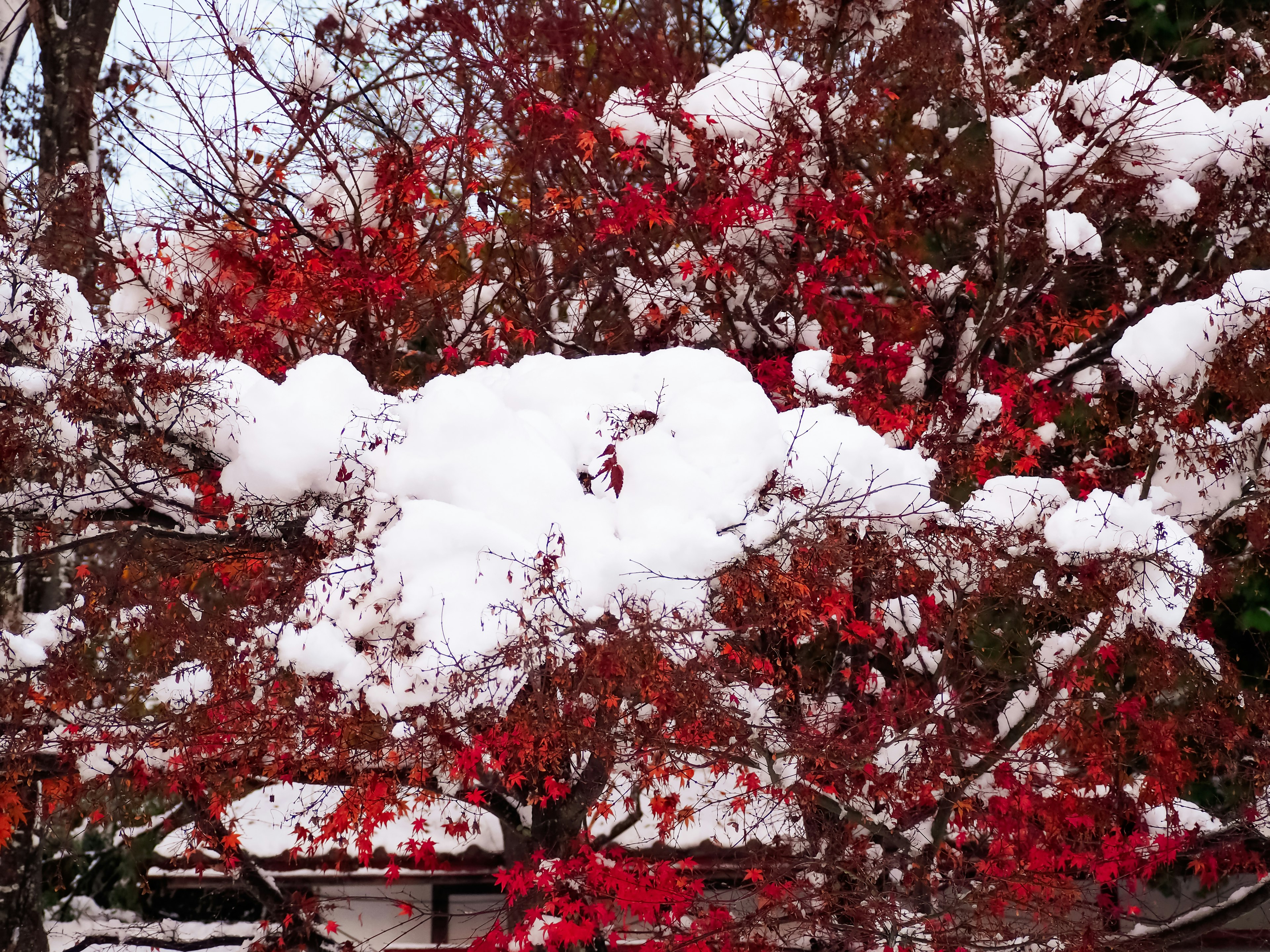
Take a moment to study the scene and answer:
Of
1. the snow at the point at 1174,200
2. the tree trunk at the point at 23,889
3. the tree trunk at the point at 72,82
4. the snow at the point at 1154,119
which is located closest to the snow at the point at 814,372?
the snow at the point at 1154,119

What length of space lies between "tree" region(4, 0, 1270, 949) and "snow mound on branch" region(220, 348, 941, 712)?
2 centimetres

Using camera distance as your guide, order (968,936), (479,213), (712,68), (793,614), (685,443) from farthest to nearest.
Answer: (712,68) → (479,213) → (968,936) → (793,614) → (685,443)

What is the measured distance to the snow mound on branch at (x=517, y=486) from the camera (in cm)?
488

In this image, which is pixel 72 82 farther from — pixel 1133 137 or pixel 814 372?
pixel 1133 137

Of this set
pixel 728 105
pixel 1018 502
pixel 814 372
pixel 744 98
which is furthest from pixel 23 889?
pixel 744 98

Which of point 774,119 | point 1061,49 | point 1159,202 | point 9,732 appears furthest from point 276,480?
point 1061,49

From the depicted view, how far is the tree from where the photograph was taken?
5160 millimetres

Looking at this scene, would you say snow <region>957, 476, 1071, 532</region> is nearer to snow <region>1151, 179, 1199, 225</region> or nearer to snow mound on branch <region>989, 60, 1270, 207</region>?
snow mound on branch <region>989, 60, 1270, 207</region>

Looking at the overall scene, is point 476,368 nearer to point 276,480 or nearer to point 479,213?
point 276,480

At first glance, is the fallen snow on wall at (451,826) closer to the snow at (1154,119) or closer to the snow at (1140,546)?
the snow at (1140,546)

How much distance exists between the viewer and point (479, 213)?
8.17 metres

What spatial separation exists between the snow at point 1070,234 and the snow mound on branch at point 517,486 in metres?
3.34

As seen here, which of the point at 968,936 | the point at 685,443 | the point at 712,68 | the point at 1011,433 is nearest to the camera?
the point at 685,443

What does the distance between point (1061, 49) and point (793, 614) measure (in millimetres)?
7000
